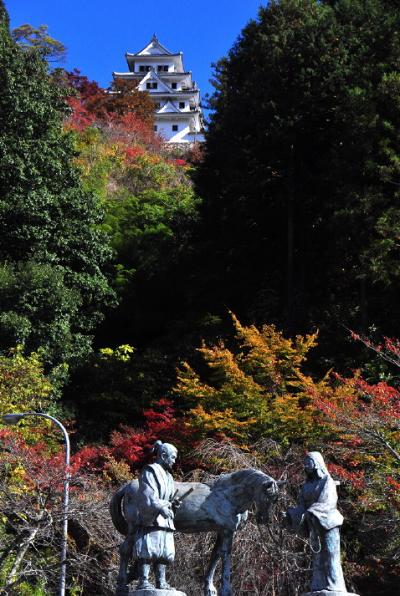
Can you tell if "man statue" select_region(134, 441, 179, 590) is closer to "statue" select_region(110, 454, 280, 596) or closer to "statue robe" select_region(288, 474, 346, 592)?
"statue" select_region(110, 454, 280, 596)

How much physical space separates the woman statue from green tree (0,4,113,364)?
50.8 feet

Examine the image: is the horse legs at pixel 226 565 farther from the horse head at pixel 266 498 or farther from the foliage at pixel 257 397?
the foliage at pixel 257 397

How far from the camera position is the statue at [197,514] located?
41.9 ft

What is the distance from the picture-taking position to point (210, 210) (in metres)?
31.7

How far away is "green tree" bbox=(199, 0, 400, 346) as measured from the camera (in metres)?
25.4

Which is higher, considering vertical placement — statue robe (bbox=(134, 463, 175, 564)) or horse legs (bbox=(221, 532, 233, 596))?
statue robe (bbox=(134, 463, 175, 564))

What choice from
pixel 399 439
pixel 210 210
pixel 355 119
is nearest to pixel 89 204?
pixel 210 210

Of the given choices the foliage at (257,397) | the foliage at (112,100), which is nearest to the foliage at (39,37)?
the foliage at (112,100)

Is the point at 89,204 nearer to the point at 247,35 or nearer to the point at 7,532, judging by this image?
the point at 247,35

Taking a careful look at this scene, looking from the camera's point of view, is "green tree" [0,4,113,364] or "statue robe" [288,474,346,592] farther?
"green tree" [0,4,113,364]

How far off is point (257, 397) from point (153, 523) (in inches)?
374

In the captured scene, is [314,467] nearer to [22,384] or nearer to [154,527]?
[154,527]

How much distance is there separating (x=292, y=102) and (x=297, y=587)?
1505cm

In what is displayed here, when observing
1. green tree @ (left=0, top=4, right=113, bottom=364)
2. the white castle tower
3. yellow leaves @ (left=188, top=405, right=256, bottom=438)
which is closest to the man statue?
yellow leaves @ (left=188, top=405, right=256, bottom=438)
